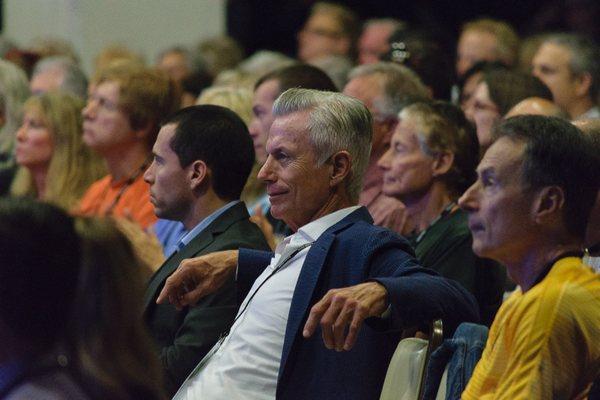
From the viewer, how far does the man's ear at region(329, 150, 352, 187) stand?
3.40m

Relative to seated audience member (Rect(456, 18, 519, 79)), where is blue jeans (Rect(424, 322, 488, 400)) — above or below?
above

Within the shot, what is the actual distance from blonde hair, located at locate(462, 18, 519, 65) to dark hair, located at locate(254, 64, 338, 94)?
2618 mm

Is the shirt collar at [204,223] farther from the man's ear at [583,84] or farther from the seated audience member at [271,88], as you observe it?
the man's ear at [583,84]

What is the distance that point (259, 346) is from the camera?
3225mm

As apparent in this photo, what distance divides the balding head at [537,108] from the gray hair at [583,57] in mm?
1485

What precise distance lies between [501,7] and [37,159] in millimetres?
4588

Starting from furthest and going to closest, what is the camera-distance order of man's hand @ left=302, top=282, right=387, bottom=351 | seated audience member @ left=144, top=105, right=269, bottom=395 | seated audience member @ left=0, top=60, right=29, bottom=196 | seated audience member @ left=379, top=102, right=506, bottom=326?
seated audience member @ left=0, top=60, right=29, bottom=196, seated audience member @ left=379, top=102, right=506, bottom=326, seated audience member @ left=144, top=105, right=269, bottom=395, man's hand @ left=302, top=282, right=387, bottom=351

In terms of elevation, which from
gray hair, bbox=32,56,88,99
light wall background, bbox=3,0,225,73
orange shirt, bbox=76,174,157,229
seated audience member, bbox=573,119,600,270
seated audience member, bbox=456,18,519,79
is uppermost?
seated audience member, bbox=573,119,600,270

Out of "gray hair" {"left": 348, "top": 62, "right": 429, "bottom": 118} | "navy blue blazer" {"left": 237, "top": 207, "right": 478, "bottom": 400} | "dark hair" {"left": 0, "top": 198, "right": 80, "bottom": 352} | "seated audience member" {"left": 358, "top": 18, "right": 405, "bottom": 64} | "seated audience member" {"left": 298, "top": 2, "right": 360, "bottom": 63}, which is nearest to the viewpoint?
"dark hair" {"left": 0, "top": 198, "right": 80, "bottom": 352}

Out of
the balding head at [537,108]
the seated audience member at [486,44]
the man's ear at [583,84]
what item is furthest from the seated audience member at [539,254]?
the seated audience member at [486,44]

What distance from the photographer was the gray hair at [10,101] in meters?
6.75

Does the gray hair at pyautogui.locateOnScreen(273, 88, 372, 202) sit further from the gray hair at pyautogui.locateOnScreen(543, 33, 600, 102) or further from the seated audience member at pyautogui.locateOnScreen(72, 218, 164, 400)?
the gray hair at pyautogui.locateOnScreen(543, 33, 600, 102)

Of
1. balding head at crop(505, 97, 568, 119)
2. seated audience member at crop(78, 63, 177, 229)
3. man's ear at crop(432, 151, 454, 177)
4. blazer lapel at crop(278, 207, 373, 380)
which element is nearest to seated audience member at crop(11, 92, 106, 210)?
seated audience member at crop(78, 63, 177, 229)

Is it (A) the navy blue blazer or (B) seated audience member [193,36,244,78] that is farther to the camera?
(B) seated audience member [193,36,244,78]
